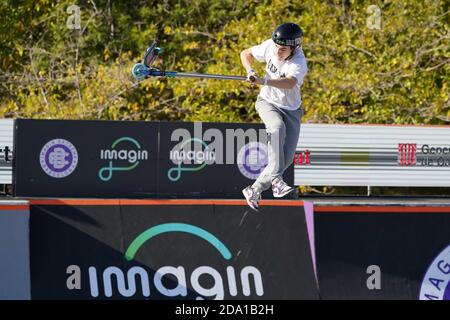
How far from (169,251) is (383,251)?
294 cm

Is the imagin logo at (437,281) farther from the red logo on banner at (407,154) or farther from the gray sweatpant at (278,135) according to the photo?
the red logo on banner at (407,154)

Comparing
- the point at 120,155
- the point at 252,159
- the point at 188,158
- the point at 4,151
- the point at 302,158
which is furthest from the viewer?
the point at 302,158

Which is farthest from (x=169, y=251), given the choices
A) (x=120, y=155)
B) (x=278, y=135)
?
(x=278, y=135)

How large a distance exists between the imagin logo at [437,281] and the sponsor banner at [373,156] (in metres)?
5.11

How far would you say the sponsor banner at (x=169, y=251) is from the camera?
12.0 metres

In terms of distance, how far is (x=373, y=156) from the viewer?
17953 millimetres

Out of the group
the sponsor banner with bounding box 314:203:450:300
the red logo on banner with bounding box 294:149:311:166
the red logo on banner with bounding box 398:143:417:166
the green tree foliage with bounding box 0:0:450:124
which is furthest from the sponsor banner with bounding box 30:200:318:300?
the green tree foliage with bounding box 0:0:450:124

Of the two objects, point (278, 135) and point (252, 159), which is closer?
point (278, 135)

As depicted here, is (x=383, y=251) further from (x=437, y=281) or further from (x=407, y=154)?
(x=407, y=154)

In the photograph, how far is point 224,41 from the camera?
83.6ft

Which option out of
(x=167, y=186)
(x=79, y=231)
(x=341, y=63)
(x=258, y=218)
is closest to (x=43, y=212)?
(x=79, y=231)
